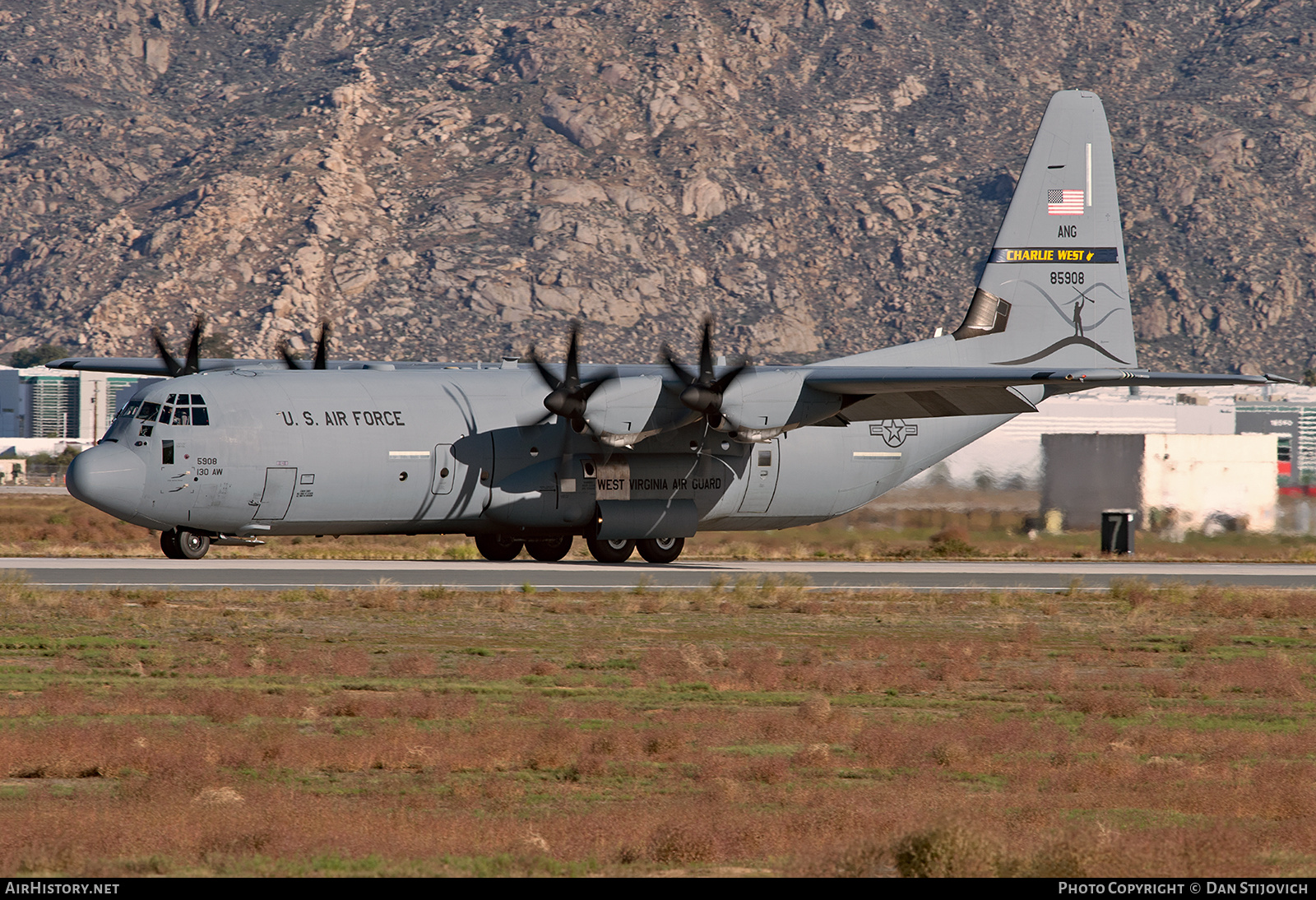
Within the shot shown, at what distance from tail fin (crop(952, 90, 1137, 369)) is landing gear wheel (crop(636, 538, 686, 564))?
882cm

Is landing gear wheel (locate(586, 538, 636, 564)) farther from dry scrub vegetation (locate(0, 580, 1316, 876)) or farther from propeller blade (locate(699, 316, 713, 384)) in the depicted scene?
dry scrub vegetation (locate(0, 580, 1316, 876))

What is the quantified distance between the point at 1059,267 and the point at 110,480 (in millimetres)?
22852

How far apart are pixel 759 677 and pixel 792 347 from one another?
179191 mm

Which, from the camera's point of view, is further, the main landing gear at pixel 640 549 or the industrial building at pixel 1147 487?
the industrial building at pixel 1147 487

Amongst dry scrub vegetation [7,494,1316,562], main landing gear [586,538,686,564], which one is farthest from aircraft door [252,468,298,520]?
dry scrub vegetation [7,494,1316,562]

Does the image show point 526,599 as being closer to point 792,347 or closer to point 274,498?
point 274,498

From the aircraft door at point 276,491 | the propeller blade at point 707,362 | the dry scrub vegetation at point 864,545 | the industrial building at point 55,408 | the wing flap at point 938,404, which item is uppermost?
the industrial building at point 55,408

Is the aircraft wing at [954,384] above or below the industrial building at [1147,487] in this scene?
above

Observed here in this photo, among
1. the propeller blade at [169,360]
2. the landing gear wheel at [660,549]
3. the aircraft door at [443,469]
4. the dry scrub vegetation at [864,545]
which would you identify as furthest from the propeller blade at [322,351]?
the landing gear wheel at [660,549]

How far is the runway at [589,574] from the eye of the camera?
28156 millimetres

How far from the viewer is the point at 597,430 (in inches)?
1230

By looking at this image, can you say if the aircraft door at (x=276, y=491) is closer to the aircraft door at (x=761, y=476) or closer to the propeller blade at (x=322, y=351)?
the propeller blade at (x=322, y=351)

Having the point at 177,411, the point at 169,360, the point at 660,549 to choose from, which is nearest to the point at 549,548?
the point at 660,549

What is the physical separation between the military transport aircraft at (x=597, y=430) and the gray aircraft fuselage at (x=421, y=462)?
39 millimetres
